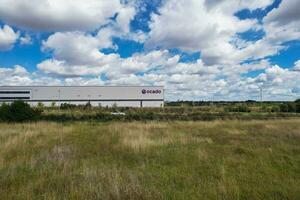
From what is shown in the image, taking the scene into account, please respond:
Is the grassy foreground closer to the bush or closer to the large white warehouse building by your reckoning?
the bush

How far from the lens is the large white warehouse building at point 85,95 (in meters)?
83.7

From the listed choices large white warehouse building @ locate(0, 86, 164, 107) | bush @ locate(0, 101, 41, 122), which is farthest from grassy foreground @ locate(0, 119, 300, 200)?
large white warehouse building @ locate(0, 86, 164, 107)

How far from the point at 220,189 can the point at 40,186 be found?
12.7 ft

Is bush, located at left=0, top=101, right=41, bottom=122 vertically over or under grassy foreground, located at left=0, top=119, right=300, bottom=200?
over

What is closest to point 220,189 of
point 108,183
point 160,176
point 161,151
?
point 160,176

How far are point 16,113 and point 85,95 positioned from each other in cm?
5942

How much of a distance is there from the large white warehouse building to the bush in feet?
185

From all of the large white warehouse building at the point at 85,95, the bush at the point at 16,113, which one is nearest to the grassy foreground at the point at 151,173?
the bush at the point at 16,113

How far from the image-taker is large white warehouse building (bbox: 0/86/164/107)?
83688mm

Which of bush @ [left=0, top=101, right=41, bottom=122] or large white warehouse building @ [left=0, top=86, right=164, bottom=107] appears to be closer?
bush @ [left=0, top=101, right=41, bottom=122]

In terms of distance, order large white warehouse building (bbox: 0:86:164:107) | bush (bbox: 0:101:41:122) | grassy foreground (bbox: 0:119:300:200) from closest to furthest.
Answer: grassy foreground (bbox: 0:119:300:200), bush (bbox: 0:101:41:122), large white warehouse building (bbox: 0:86:164:107)

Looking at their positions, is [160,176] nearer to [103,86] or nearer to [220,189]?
[220,189]

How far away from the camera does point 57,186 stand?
18.9 ft

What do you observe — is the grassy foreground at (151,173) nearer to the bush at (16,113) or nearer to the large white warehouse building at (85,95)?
the bush at (16,113)
